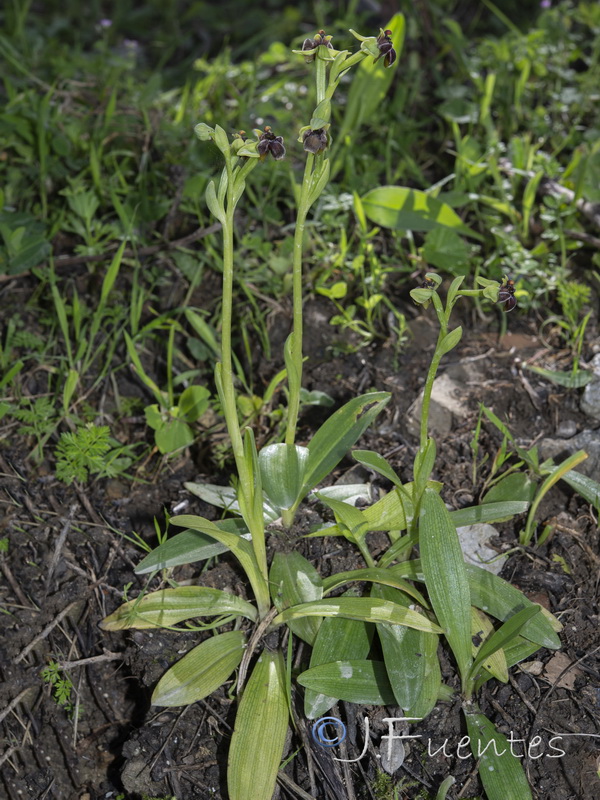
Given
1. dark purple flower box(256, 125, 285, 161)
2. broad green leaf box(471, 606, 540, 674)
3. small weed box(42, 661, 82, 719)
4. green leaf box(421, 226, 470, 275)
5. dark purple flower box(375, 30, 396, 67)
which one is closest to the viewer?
dark purple flower box(256, 125, 285, 161)

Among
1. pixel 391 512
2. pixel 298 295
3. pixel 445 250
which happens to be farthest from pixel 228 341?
pixel 445 250

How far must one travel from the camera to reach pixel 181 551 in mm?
2049

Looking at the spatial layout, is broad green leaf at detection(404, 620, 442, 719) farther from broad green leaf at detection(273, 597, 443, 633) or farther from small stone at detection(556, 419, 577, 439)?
small stone at detection(556, 419, 577, 439)

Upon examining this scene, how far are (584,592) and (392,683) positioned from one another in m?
0.68

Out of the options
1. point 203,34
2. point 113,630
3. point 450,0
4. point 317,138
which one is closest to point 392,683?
point 113,630

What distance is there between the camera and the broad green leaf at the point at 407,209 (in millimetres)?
2996

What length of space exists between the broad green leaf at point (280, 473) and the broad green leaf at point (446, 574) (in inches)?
16.1

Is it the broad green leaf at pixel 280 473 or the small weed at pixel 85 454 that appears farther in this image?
the small weed at pixel 85 454

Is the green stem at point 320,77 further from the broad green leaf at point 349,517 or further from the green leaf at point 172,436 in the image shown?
the green leaf at point 172,436

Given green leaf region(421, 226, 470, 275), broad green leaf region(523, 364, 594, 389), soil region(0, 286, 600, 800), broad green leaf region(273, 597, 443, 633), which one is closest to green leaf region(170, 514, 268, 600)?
broad green leaf region(273, 597, 443, 633)

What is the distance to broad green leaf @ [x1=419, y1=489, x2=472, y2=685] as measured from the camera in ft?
6.28

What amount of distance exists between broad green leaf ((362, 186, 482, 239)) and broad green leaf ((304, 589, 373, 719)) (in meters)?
1.64

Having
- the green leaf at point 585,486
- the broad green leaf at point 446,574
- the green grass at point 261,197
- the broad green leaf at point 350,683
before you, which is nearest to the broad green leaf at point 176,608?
the broad green leaf at point 350,683

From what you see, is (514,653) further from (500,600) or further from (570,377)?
(570,377)
